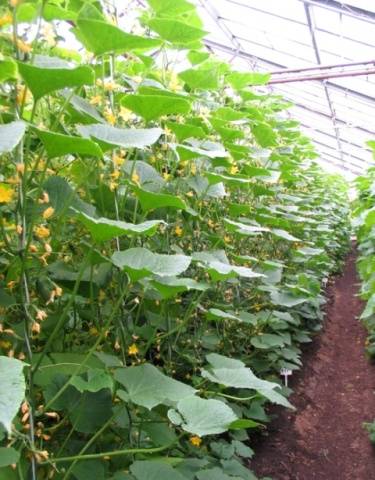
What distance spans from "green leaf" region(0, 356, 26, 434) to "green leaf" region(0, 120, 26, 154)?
280 mm

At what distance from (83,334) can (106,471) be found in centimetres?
37

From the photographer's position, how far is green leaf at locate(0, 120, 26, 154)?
0.73 m

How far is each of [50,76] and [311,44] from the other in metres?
9.70

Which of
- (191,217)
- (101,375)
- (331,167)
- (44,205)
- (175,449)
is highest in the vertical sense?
(44,205)

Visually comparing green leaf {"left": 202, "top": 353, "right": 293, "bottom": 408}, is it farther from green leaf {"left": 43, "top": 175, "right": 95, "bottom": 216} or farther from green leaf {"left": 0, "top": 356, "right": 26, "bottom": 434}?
green leaf {"left": 0, "top": 356, "right": 26, "bottom": 434}

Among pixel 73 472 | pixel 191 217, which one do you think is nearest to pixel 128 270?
pixel 73 472

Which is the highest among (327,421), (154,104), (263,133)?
(154,104)

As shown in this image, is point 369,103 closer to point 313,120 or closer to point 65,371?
point 313,120

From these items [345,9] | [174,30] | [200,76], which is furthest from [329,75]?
[174,30]

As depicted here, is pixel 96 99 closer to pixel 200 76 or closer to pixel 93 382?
pixel 200 76

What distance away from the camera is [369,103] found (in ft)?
35.7

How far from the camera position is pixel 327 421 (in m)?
3.31

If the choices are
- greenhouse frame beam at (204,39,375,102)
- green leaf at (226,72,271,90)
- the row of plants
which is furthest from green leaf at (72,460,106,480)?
greenhouse frame beam at (204,39,375,102)

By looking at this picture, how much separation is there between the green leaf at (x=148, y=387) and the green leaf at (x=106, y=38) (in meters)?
0.71
